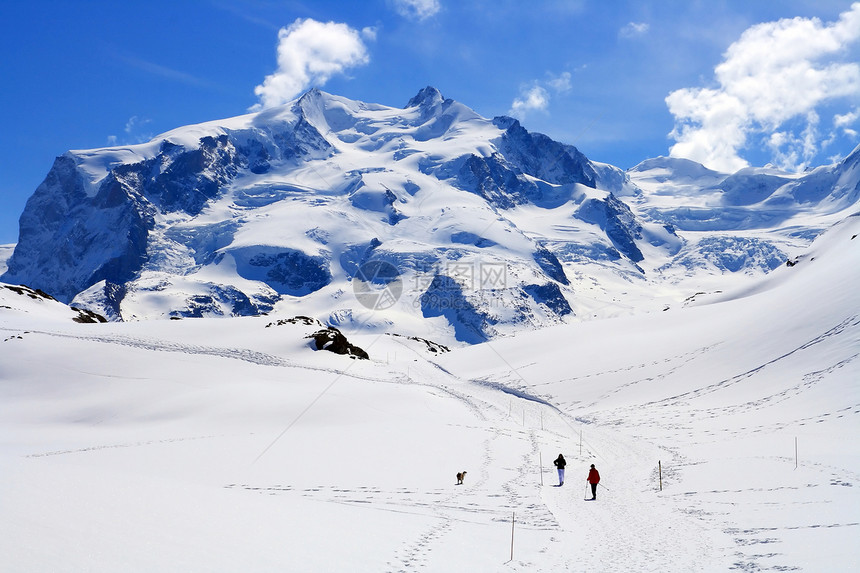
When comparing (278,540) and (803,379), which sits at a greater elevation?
(803,379)

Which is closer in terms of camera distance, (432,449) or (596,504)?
(596,504)

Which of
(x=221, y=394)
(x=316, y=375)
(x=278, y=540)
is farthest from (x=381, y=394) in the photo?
(x=278, y=540)

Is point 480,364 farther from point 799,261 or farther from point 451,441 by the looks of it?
point 799,261

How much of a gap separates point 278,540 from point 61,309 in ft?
278

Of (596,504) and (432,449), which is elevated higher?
(432,449)

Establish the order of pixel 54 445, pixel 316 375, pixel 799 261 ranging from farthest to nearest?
pixel 799 261 → pixel 316 375 → pixel 54 445

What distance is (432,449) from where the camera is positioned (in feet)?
96.8

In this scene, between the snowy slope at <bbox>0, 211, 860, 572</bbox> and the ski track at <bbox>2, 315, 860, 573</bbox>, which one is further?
the ski track at <bbox>2, 315, 860, 573</bbox>

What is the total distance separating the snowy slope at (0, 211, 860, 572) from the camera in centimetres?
1362

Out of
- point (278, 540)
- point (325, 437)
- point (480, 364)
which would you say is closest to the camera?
point (278, 540)

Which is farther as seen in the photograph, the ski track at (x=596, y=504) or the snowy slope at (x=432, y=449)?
the ski track at (x=596, y=504)

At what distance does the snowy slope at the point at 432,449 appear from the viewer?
13.6m

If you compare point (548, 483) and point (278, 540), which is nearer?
point (278, 540)

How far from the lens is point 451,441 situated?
3183cm
